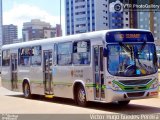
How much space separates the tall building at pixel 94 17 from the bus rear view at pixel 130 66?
13063 cm

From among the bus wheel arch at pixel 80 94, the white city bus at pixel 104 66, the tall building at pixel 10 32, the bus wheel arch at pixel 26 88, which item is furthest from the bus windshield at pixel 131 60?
the tall building at pixel 10 32

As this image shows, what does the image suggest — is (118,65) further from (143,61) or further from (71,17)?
(71,17)

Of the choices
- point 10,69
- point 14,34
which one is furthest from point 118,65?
point 14,34

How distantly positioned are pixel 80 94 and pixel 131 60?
2.68 meters

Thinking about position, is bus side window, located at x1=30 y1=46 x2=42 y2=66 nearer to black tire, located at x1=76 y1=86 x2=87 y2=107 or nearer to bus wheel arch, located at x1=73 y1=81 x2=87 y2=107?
bus wheel arch, located at x1=73 y1=81 x2=87 y2=107

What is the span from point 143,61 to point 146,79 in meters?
0.68

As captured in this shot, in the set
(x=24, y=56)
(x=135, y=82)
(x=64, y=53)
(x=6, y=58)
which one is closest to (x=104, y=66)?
(x=135, y=82)

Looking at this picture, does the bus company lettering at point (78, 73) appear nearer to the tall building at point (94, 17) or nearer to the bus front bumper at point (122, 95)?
the bus front bumper at point (122, 95)

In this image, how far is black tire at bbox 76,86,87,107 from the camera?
17.0 meters

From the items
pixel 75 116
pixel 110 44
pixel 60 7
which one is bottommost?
pixel 75 116

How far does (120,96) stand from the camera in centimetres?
1526

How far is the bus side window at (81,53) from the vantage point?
17.0m

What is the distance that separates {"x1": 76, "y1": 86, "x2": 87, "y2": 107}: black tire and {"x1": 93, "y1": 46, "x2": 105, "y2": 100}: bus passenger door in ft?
3.11

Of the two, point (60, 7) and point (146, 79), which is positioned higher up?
point (60, 7)
